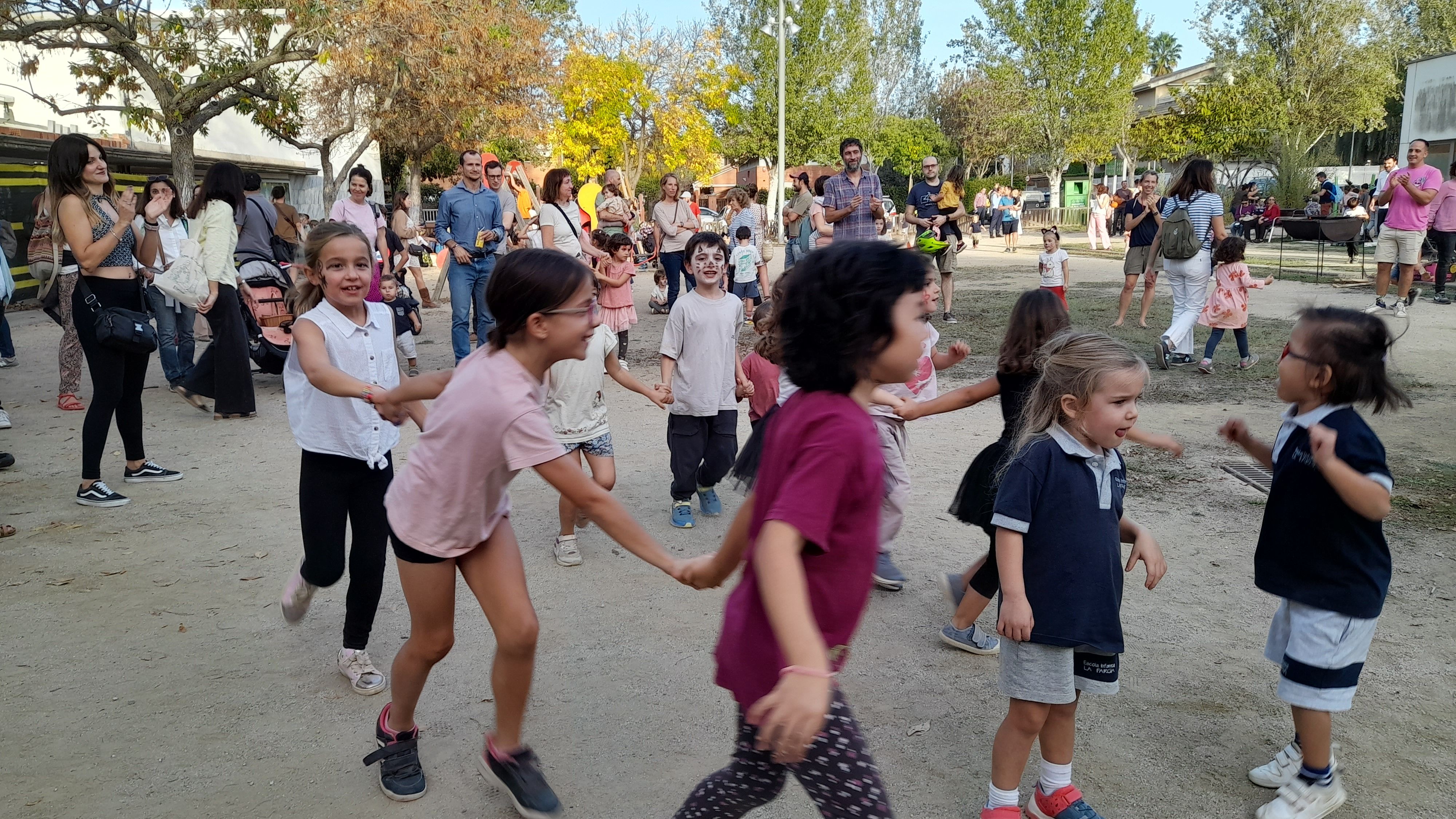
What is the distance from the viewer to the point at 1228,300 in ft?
29.3

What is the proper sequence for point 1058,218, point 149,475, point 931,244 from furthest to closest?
point 1058,218 < point 931,244 < point 149,475

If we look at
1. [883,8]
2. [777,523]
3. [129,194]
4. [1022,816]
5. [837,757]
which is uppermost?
[883,8]

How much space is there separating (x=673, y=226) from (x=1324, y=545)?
34.8 ft

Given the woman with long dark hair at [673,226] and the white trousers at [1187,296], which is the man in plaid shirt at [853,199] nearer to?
the woman with long dark hair at [673,226]

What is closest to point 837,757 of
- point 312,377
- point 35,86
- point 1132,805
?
point 1132,805

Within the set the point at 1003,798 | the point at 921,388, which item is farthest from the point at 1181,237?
the point at 1003,798

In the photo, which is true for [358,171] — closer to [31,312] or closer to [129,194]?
[129,194]

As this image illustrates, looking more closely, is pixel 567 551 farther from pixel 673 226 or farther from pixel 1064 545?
pixel 673 226

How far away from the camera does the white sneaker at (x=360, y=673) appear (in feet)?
11.8

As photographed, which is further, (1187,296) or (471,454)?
(1187,296)

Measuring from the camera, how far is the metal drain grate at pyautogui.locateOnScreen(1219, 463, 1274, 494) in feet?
19.1

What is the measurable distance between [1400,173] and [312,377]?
12611mm

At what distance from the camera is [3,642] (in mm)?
4012

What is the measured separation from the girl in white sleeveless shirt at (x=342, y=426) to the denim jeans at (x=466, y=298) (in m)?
5.91
